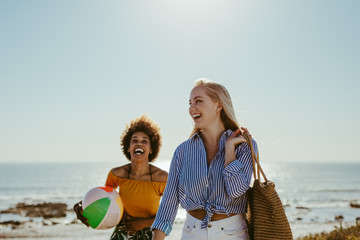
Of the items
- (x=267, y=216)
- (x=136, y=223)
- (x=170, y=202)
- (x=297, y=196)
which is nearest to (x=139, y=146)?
(x=136, y=223)

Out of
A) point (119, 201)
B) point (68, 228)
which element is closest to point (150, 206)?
point (119, 201)

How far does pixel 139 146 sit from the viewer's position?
471 cm

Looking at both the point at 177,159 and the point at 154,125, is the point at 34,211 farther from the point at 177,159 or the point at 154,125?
the point at 177,159

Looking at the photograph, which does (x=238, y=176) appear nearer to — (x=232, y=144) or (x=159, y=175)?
(x=232, y=144)

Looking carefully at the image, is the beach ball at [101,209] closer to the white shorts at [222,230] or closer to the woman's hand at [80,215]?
the woman's hand at [80,215]

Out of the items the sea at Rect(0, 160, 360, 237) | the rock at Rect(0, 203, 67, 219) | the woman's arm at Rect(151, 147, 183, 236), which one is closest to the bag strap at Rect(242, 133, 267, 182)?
the woman's arm at Rect(151, 147, 183, 236)

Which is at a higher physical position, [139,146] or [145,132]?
[145,132]

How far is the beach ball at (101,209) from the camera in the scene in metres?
4.04

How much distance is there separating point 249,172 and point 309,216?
84.6 ft

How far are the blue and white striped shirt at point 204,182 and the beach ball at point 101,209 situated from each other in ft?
4.60

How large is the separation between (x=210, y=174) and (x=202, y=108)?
509 mm

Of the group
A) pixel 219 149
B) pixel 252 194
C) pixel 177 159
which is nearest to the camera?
pixel 252 194

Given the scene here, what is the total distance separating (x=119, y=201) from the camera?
4219mm

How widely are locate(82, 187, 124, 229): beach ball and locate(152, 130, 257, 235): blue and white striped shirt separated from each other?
1403 mm
